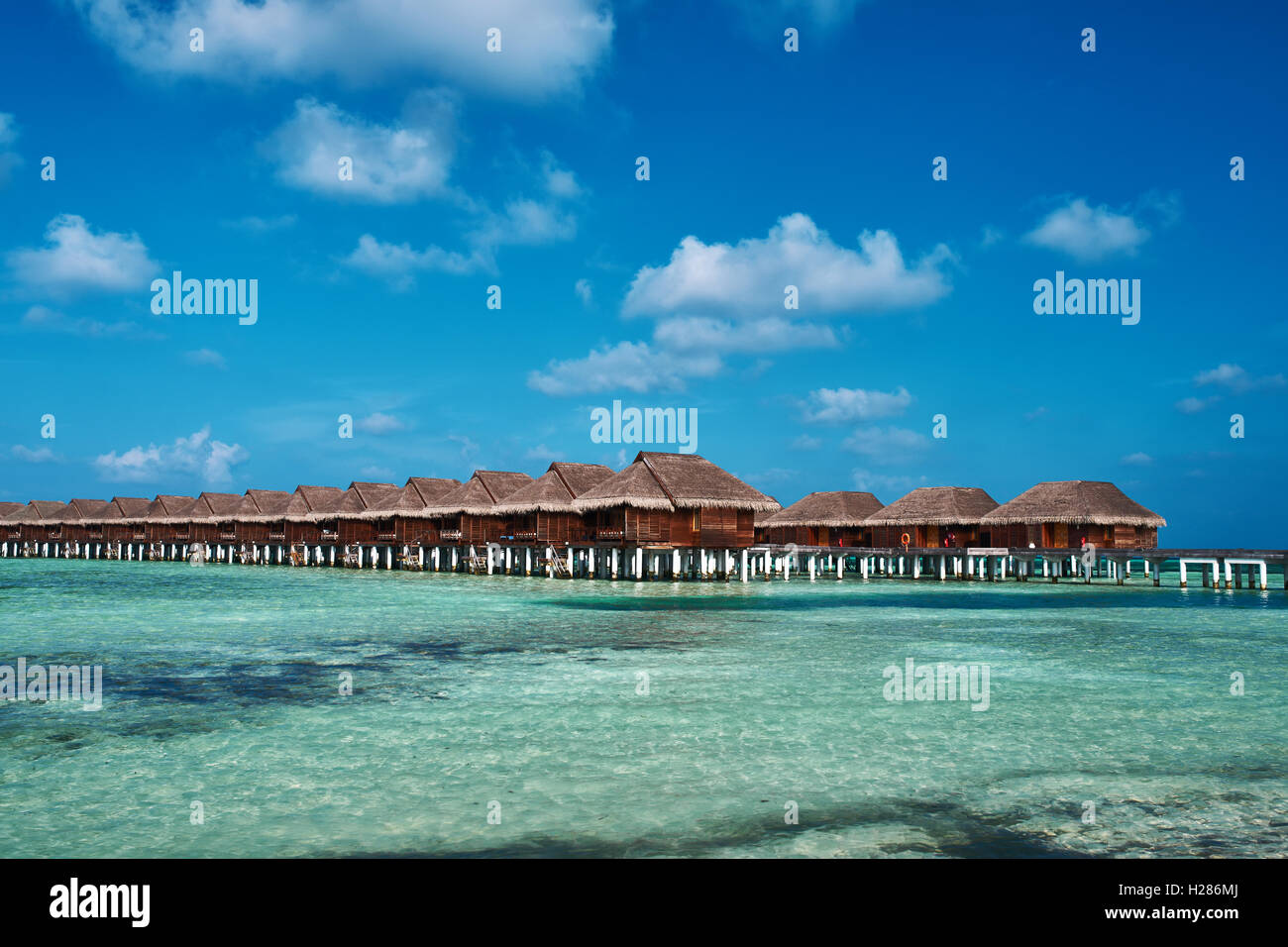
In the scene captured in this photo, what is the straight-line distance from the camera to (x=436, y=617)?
22219mm

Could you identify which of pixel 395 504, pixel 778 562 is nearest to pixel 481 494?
pixel 395 504

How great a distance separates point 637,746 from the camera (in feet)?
28.9

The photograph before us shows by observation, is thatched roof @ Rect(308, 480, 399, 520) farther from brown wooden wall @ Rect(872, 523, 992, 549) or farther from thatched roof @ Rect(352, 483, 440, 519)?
brown wooden wall @ Rect(872, 523, 992, 549)

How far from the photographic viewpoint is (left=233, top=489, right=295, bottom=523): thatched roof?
65500 mm

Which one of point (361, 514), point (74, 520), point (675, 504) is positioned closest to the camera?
point (675, 504)

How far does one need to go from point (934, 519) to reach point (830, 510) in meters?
6.77

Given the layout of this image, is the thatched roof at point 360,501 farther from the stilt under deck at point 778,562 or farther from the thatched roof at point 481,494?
the thatched roof at point 481,494

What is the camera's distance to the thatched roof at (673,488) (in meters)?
37.4

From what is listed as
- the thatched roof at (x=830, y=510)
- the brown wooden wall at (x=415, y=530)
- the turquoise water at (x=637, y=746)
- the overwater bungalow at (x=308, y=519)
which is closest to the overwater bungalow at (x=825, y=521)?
the thatched roof at (x=830, y=510)

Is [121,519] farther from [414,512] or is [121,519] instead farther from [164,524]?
[414,512]

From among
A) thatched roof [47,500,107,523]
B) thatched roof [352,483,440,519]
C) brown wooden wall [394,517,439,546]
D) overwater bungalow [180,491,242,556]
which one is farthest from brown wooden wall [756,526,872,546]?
thatched roof [47,500,107,523]

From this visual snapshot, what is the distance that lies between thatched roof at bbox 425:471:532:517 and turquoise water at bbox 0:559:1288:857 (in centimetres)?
2846
